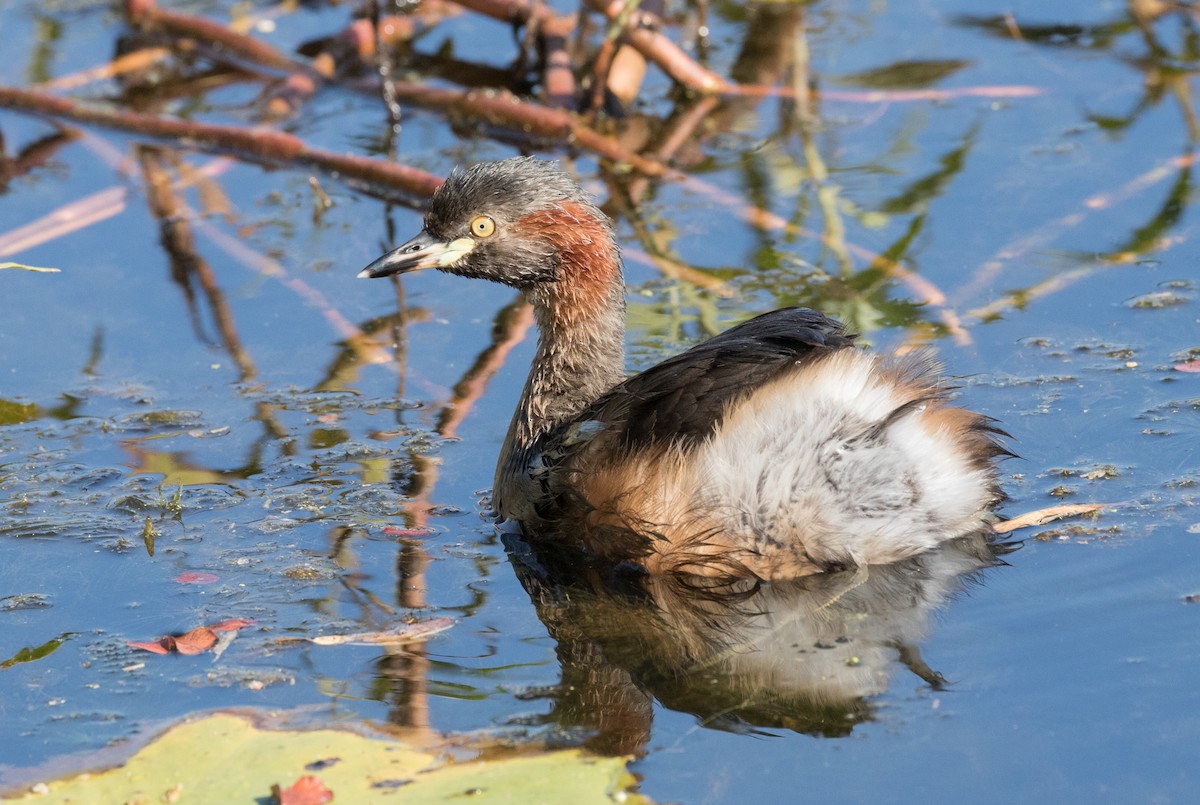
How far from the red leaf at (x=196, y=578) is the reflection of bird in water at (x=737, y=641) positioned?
88 centimetres

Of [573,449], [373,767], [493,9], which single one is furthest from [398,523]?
[493,9]

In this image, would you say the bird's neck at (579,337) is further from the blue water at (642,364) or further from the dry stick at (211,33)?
the dry stick at (211,33)

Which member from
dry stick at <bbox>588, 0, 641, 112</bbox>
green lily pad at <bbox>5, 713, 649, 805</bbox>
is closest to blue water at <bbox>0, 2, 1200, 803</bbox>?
green lily pad at <bbox>5, 713, 649, 805</bbox>

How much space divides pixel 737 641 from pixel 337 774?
1.14 metres

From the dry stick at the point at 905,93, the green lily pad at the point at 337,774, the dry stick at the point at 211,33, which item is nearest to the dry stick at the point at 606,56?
the dry stick at the point at 905,93

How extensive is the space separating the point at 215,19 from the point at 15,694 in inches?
235

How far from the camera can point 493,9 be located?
823cm

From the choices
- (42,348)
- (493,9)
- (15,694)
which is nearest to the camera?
(15,694)

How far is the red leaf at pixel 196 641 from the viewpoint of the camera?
419 centimetres

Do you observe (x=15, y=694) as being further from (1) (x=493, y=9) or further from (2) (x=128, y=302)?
(1) (x=493, y=9)

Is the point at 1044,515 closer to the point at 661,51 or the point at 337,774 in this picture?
the point at 337,774

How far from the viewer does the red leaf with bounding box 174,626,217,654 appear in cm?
419

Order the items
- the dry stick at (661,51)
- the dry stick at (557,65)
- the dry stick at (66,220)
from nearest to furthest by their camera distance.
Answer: the dry stick at (66,220)
the dry stick at (661,51)
the dry stick at (557,65)

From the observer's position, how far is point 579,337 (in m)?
5.07
